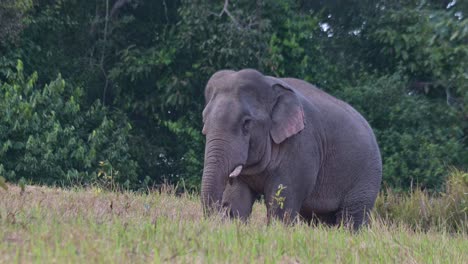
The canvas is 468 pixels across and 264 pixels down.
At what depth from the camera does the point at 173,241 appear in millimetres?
6645

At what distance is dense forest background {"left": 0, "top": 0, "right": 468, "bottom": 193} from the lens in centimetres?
1822

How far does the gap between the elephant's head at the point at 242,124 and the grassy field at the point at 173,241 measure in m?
1.02

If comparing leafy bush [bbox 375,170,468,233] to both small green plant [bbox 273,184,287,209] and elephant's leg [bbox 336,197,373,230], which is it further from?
small green plant [bbox 273,184,287,209]

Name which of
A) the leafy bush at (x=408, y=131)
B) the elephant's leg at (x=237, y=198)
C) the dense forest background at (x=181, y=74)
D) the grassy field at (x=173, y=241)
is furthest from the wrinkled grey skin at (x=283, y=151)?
the leafy bush at (x=408, y=131)

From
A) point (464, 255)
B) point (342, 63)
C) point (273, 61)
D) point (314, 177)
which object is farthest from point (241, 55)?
point (464, 255)

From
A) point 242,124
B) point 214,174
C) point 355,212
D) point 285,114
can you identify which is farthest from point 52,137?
point 214,174

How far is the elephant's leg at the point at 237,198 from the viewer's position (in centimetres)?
1032

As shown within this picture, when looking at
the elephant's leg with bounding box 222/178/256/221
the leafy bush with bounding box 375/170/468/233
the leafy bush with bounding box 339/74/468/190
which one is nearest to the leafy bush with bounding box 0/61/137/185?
the leafy bush with bounding box 339/74/468/190

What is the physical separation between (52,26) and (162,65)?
2238 millimetres

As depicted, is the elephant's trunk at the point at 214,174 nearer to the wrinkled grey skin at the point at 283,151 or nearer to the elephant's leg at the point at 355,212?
the wrinkled grey skin at the point at 283,151

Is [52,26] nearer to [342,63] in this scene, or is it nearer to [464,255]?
[342,63]

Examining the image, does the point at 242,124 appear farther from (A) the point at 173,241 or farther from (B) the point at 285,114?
(A) the point at 173,241

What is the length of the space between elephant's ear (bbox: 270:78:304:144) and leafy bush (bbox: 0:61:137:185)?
7.15m

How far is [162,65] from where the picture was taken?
1966cm
